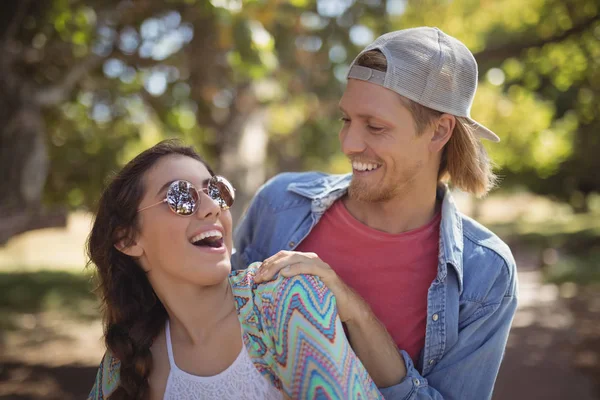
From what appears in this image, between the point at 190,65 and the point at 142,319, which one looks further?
the point at 190,65

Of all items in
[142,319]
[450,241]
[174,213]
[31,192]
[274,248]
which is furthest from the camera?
[31,192]

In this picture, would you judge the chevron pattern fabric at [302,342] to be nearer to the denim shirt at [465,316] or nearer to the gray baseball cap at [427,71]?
the denim shirt at [465,316]

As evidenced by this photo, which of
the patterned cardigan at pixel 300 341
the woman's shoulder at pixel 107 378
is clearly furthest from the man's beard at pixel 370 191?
the woman's shoulder at pixel 107 378

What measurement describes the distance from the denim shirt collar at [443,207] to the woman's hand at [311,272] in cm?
64

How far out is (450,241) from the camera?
302 centimetres

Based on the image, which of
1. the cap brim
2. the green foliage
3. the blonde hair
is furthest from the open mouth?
the green foliage

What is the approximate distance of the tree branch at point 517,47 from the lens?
25.6 feet

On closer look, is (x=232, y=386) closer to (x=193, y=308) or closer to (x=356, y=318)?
(x=193, y=308)

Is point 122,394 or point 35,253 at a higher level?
point 122,394

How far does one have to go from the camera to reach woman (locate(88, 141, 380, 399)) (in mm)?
2201

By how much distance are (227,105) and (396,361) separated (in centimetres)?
644

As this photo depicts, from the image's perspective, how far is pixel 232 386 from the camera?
2322 mm

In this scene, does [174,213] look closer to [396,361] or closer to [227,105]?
[396,361]

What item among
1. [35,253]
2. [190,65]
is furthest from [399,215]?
[35,253]
